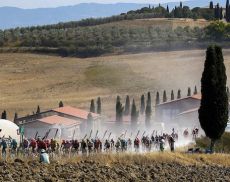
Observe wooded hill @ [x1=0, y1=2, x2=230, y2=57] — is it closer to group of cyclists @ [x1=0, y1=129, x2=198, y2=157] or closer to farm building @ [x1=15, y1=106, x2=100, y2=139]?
farm building @ [x1=15, y1=106, x2=100, y2=139]

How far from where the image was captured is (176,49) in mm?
170875

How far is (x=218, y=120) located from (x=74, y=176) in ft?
66.4

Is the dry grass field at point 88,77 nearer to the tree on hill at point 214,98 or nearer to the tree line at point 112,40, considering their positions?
the tree line at point 112,40

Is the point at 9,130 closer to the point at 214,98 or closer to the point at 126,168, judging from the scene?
the point at 214,98

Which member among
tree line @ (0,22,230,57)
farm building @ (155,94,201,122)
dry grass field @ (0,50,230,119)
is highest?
tree line @ (0,22,230,57)

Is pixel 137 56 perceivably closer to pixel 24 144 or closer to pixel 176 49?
pixel 176 49

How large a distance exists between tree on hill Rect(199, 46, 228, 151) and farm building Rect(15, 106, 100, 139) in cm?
1672

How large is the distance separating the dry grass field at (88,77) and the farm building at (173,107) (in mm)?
12954

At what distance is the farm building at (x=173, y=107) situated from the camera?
91750mm

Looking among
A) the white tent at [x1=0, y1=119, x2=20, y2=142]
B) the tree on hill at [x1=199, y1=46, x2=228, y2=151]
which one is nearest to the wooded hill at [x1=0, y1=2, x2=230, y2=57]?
the white tent at [x1=0, y1=119, x2=20, y2=142]

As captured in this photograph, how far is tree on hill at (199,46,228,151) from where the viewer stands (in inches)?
2068

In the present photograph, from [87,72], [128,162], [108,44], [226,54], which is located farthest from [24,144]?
[108,44]

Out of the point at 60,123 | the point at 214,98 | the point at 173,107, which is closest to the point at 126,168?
the point at 214,98

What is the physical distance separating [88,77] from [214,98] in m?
91.7
